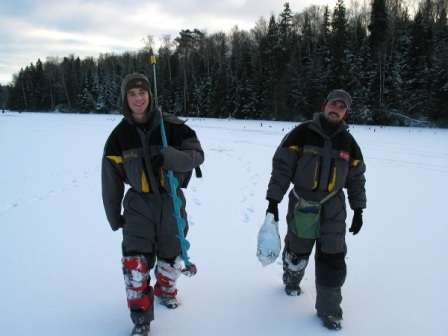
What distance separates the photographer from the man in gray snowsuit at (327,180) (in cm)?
284

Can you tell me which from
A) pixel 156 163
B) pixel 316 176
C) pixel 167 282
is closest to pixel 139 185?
pixel 156 163

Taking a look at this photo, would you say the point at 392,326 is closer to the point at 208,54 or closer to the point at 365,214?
the point at 365,214

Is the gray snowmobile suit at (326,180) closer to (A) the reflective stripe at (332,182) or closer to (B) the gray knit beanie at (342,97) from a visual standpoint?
(A) the reflective stripe at (332,182)

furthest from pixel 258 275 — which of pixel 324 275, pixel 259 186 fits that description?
pixel 259 186

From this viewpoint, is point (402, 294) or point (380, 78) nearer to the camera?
point (402, 294)

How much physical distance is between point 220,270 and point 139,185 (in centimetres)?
169

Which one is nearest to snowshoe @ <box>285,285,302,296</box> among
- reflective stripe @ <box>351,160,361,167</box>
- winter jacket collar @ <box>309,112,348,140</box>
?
reflective stripe @ <box>351,160,361,167</box>

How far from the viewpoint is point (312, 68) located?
33250 millimetres

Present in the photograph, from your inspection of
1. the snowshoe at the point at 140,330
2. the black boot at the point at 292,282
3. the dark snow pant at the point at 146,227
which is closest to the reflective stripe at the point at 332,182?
the black boot at the point at 292,282

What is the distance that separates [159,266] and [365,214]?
3.98 m

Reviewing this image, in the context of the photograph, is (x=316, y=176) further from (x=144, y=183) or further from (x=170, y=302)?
(x=170, y=302)

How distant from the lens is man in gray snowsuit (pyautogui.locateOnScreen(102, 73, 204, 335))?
2.58 meters

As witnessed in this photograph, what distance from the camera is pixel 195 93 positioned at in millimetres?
46281

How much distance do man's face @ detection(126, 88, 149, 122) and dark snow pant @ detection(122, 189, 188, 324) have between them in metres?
0.61
